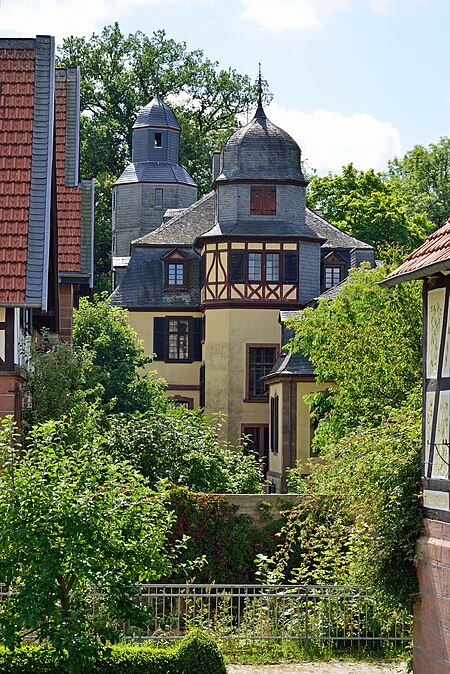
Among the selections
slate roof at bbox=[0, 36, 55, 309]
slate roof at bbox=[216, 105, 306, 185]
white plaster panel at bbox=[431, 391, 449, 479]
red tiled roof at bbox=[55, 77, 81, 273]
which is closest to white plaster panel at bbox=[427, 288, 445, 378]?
white plaster panel at bbox=[431, 391, 449, 479]

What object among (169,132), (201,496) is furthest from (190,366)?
(201,496)

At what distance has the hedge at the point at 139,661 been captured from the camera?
15734 millimetres

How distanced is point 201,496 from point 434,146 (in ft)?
191

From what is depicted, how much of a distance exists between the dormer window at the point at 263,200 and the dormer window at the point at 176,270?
5.78 meters

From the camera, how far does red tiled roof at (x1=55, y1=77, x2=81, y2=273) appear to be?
2748 cm

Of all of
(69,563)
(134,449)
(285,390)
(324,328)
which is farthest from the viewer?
(285,390)

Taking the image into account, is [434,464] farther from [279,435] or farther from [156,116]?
[156,116]

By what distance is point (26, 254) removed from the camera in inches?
768

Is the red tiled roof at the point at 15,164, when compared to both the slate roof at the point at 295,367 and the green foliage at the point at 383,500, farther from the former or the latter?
the slate roof at the point at 295,367

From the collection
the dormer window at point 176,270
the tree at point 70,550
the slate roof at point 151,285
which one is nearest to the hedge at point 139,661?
the tree at point 70,550

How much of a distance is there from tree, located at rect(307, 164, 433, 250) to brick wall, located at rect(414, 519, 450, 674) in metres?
42.4

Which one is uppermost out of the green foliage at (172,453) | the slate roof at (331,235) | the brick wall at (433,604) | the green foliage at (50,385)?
the slate roof at (331,235)

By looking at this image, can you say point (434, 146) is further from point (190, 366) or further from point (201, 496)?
point (201, 496)

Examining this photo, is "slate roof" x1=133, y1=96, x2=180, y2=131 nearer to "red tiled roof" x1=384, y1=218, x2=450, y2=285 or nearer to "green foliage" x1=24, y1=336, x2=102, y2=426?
"green foliage" x1=24, y1=336, x2=102, y2=426
